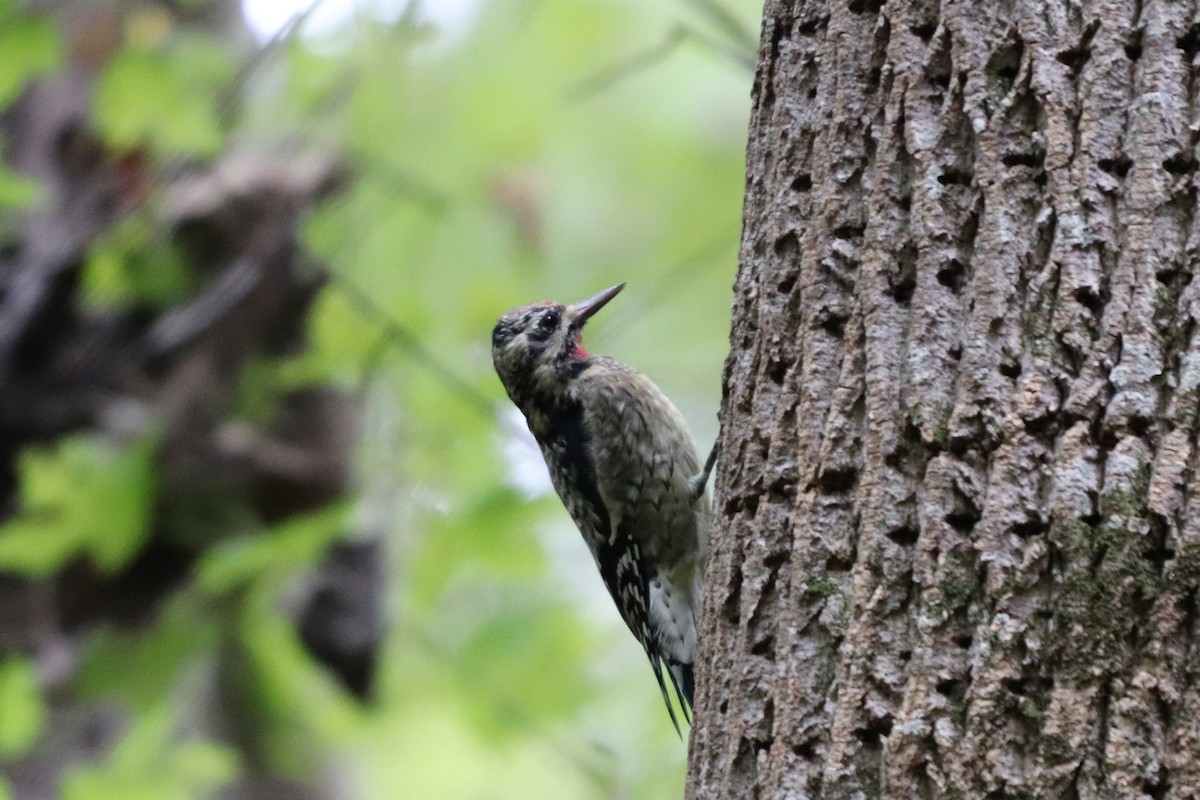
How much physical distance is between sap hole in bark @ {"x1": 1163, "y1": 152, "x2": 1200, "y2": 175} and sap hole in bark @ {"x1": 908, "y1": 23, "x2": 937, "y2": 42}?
0.39 meters

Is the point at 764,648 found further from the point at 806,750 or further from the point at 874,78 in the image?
the point at 874,78

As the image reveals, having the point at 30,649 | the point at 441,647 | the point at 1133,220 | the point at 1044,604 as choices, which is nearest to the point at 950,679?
the point at 1044,604

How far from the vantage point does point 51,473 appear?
15.8 ft

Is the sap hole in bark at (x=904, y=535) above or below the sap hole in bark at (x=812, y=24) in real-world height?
below

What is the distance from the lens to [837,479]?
182cm

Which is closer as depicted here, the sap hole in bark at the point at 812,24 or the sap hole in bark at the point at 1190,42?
the sap hole in bark at the point at 1190,42

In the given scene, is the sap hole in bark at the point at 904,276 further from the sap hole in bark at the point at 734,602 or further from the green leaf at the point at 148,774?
the green leaf at the point at 148,774

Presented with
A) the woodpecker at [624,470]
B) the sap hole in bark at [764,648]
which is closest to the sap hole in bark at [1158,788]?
the sap hole in bark at [764,648]

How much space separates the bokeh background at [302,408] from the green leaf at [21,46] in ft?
0.04

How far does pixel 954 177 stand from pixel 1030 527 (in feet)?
1.64

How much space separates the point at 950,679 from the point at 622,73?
2441mm

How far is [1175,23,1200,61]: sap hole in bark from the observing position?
1702 mm

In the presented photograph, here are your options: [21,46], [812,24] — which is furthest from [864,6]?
[21,46]

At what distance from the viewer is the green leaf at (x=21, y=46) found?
429 cm
